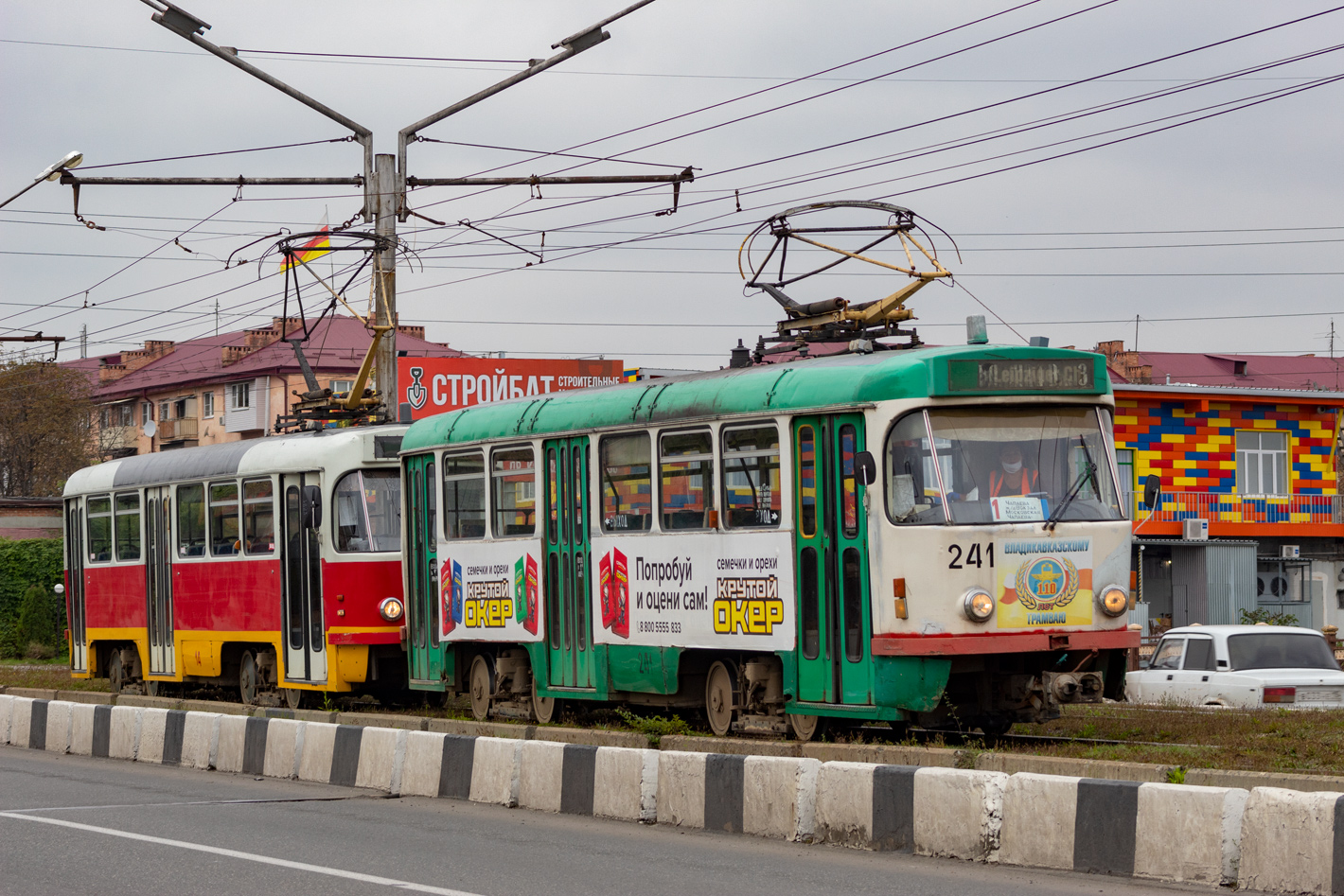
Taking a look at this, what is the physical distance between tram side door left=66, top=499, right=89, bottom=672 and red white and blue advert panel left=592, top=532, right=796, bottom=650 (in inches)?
498

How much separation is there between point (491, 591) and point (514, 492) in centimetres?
100

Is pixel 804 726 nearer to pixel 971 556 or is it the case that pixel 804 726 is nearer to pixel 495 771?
pixel 971 556

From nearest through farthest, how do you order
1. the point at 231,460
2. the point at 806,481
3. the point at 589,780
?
the point at 589,780
the point at 806,481
the point at 231,460

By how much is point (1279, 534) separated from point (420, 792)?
43286mm

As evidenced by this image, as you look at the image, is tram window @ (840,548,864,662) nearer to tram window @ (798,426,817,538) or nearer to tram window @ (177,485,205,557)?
tram window @ (798,426,817,538)

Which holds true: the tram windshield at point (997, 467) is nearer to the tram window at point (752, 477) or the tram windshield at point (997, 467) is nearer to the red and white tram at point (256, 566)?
the tram window at point (752, 477)

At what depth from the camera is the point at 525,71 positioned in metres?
21.4

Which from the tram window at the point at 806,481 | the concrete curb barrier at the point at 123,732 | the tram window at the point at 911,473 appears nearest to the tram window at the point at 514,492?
the tram window at the point at 806,481

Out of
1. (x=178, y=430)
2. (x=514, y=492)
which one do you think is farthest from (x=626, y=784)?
(x=178, y=430)

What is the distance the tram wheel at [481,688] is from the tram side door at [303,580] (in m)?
2.48

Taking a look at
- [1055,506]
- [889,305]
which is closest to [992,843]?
[1055,506]

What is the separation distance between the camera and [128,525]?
24156mm

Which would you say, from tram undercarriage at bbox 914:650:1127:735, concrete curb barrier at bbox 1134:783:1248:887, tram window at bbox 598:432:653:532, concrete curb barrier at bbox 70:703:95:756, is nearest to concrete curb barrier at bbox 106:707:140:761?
concrete curb barrier at bbox 70:703:95:756

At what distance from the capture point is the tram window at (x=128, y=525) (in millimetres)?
23844
